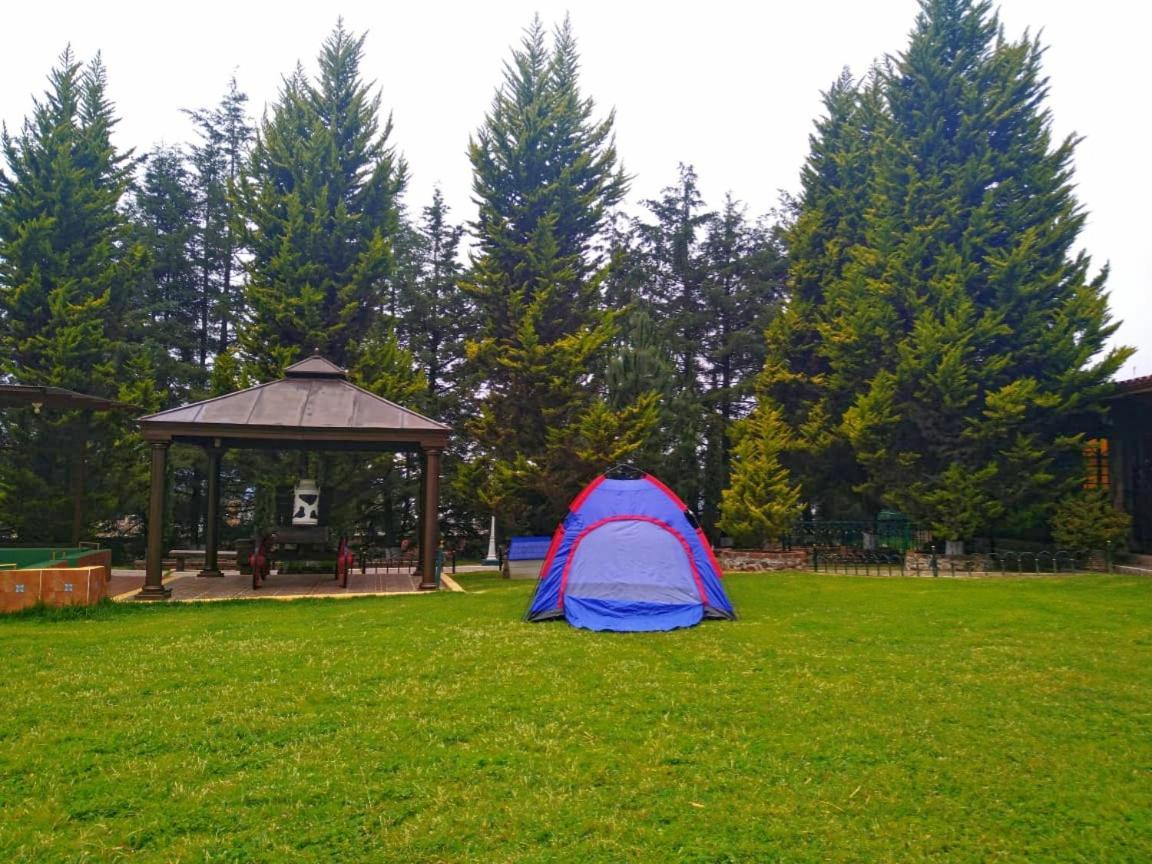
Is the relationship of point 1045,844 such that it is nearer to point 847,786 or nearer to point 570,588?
point 847,786

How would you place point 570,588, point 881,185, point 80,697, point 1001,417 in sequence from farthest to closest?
point 881,185, point 1001,417, point 570,588, point 80,697

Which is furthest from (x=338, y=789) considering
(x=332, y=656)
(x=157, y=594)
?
(x=157, y=594)

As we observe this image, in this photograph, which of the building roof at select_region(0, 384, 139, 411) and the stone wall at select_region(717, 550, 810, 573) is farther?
the stone wall at select_region(717, 550, 810, 573)

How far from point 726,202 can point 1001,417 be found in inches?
612

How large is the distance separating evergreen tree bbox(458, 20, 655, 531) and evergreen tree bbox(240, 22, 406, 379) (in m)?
3.09

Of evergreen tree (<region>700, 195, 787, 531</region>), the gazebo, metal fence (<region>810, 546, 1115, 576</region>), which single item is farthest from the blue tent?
evergreen tree (<region>700, 195, 787, 531</region>)

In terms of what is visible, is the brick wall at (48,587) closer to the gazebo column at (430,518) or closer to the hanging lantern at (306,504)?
the hanging lantern at (306,504)

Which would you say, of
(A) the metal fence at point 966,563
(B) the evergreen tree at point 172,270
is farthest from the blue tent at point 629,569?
(B) the evergreen tree at point 172,270

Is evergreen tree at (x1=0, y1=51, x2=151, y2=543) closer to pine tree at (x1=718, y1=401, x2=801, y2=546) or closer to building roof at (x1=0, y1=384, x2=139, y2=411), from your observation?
building roof at (x1=0, y1=384, x2=139, y2=411)

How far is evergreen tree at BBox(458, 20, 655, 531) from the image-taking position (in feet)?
63.8

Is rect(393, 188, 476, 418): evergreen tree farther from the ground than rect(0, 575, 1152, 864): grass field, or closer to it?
farther from the ground

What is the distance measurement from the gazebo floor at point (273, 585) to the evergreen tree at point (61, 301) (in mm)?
3583

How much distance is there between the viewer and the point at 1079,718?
518 cm

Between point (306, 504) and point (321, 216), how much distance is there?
9.61m
